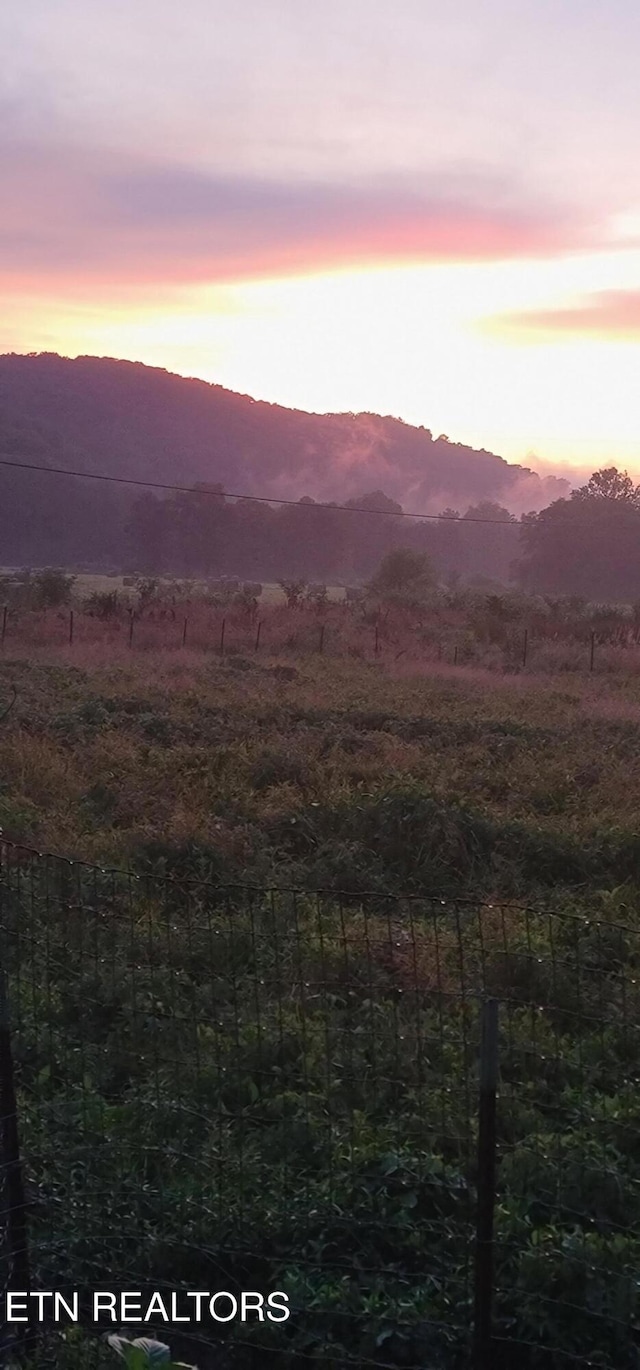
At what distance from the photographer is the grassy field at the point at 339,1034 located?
369 centimetres

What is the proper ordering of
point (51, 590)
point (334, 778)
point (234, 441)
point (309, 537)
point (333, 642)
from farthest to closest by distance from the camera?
point (234, 441), point (309, 537), point (51, 590), point (333, 642), point (334, 778)

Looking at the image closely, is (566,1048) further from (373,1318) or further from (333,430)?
(333,430)

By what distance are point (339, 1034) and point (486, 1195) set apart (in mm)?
2112

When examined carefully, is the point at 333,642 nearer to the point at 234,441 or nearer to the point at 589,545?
the point at 589,545

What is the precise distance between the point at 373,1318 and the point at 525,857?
5818 mm

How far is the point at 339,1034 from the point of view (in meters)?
5.28

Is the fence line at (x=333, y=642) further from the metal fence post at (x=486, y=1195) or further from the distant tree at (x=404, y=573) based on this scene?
the metal fence post at (x=486, y=1195)

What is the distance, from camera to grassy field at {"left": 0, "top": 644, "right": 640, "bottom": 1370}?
3.69 m

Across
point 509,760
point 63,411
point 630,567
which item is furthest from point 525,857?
point 63,411

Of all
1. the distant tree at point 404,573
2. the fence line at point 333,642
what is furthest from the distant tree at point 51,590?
the distant tree at point 404,573

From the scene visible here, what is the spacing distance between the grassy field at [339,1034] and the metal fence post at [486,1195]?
0.72 feet

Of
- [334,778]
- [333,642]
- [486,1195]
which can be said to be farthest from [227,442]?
[486,1195]

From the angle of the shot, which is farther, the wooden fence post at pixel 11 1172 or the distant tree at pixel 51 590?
the distant tree at pixel 51 590

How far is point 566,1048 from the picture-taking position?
5.41 meters
